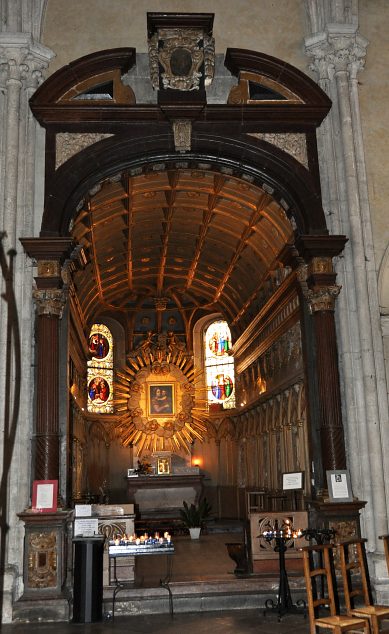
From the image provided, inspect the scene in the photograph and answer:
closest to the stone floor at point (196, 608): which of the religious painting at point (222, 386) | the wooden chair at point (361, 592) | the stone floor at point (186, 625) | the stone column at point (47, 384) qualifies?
the stone floor at point (186, 625)

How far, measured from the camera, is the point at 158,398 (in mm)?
24828

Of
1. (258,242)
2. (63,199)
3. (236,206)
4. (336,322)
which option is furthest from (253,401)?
(63,199)

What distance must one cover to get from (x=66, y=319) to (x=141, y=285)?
12.2 metres

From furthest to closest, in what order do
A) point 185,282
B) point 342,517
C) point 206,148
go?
point 185,282 < point 206,148 < point 342,517

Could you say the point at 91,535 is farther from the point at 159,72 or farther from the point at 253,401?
the point at 253,401

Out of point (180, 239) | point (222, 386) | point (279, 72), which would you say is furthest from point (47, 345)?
point (222, 386)

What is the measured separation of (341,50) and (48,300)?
6.20 meters

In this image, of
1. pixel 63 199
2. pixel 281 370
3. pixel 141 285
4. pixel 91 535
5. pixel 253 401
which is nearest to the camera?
pixel 91 535

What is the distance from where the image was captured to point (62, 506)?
995 centimetres

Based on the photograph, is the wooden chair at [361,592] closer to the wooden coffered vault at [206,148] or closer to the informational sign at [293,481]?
the wooden coffered vault at [206,148]

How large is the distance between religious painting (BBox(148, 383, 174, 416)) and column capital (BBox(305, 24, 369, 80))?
14834 mm

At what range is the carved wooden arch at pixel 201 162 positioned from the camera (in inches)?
436

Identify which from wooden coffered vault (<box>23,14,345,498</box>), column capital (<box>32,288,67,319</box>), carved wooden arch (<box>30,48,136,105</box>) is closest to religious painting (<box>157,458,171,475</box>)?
wooden coffered vault (<box>23,14,345,498</box>)

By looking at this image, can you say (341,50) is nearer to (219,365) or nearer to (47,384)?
(47,384)
